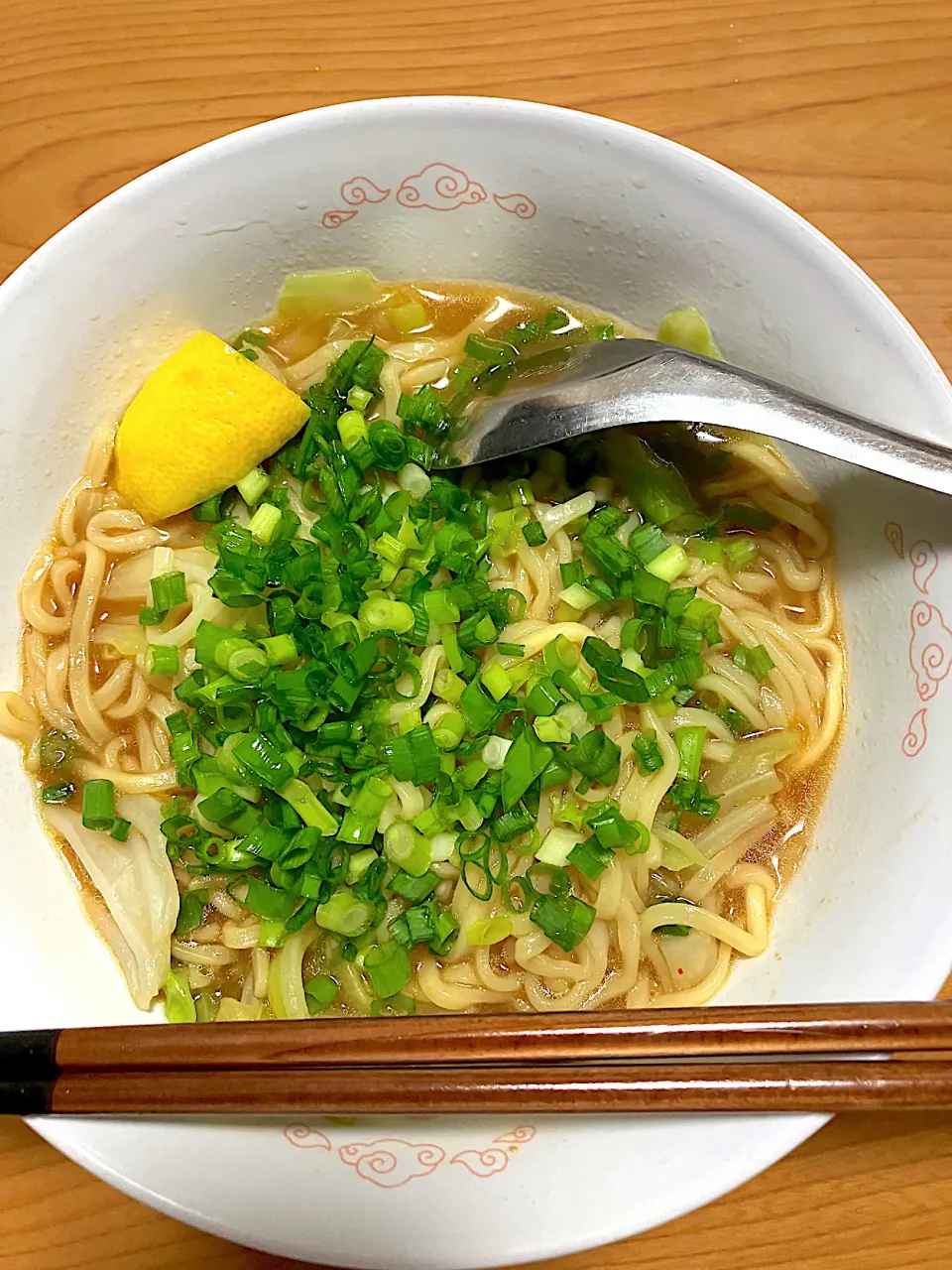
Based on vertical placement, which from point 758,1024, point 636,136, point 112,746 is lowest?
point 758,1024

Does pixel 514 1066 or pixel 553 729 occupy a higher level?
pixel 553 729

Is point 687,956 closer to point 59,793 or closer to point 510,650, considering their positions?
point 510,650

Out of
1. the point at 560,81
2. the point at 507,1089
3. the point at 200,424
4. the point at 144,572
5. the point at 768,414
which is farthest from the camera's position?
the point at 560,81

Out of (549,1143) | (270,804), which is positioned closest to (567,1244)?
(549,1143)

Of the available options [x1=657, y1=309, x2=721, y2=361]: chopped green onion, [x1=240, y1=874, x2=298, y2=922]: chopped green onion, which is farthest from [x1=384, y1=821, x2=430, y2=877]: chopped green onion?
[x1=657, y1=309, x2=721, y2=361]: chopped green onion

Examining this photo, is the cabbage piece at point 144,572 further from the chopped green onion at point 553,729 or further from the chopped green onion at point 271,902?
the chopped green onion at point 553,729

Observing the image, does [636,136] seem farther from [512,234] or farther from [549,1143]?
[549,1143]

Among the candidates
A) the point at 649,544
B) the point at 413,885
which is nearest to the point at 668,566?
the point at 649,544

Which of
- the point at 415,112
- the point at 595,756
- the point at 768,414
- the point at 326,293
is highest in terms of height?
the point at 415,112
